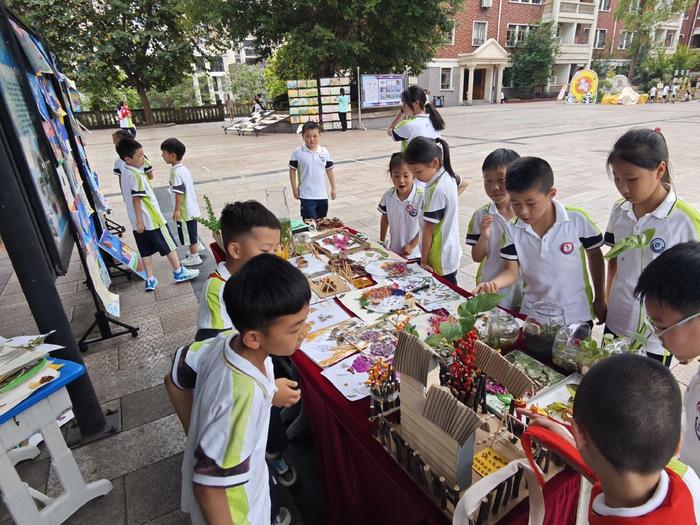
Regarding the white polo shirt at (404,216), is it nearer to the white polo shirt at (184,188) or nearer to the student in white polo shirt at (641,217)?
the student in white polo shirt at (641,217)

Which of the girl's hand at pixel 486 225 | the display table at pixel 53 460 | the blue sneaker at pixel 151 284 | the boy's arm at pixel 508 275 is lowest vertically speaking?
the blue sneaker at pixel 151 284

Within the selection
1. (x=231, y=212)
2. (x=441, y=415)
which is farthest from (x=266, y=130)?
(x=441, y=415)

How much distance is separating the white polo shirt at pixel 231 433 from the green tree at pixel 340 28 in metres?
15.3

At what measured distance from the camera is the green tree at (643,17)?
2933 centimetres

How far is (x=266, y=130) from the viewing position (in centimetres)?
→ 1738

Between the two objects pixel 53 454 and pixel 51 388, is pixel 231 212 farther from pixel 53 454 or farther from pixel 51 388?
pixel 53 454

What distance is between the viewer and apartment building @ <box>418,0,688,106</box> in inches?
1135

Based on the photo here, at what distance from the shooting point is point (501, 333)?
1699 mm

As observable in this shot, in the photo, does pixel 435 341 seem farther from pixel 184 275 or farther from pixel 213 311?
pixel 184 275

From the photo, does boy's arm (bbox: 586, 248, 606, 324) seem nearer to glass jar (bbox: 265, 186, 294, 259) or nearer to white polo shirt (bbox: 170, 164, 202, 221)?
glass jar (bbox: 265, 186, 294, 259)

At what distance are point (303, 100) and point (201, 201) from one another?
9542 mm

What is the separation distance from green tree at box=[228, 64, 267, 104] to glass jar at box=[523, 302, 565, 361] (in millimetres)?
32228

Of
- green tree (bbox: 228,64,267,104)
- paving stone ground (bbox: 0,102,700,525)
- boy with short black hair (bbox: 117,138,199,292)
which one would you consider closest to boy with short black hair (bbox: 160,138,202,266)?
boy with short black hair (bbox: 117,138,199,292)

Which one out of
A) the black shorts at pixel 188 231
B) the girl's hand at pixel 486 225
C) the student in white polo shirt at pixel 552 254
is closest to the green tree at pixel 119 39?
the black shorts at pixel 188 231
